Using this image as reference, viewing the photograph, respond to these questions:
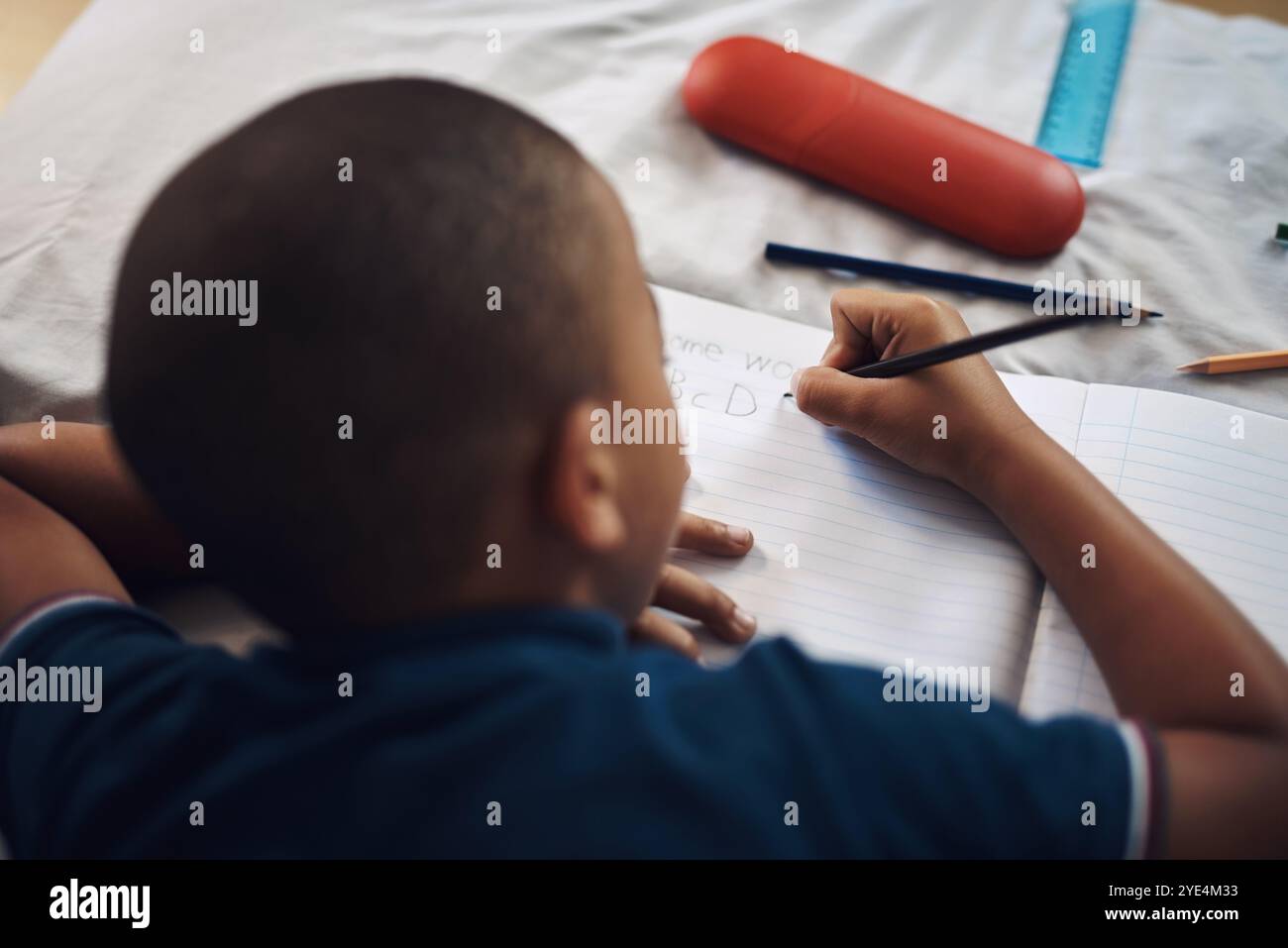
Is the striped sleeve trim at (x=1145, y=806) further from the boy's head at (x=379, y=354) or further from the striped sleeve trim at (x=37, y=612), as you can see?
the striped sleeve trim at (x=37, y=612)

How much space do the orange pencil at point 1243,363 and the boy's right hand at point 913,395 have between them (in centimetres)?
14

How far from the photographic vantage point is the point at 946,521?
0.57 metres

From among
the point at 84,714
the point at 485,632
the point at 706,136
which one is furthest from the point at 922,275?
the point at 84,714

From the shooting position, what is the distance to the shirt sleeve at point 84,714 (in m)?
0.39

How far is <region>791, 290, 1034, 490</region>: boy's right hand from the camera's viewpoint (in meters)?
0.57

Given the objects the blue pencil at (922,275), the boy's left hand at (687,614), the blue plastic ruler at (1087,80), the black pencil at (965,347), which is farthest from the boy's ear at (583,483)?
the blue plastic ruler at (1087,80)

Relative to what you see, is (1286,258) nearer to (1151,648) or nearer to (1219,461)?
(1219,461)

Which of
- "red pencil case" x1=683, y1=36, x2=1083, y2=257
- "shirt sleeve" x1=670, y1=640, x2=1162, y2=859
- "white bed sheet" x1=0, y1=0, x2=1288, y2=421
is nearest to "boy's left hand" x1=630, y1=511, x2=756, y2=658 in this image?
"shirt sleeve" x1=670, y1=640, x2=1162, y2=859

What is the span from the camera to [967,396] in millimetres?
584

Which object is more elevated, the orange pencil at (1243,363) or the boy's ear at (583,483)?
the orange pencil at (1243,363)

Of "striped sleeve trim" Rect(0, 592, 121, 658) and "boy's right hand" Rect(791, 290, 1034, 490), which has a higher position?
"boy's right hand" Rect(791, 290, 1034, 490)

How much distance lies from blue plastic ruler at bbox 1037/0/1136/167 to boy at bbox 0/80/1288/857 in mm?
483

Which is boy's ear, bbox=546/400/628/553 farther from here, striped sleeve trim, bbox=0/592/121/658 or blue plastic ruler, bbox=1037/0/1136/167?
blue plastic ruler, bbox=1037/0/1136/167
